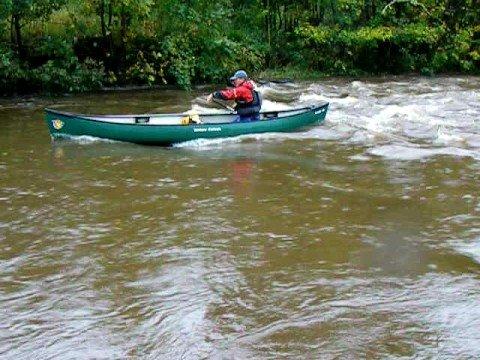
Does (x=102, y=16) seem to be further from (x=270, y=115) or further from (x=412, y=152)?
(x=412, y=152)

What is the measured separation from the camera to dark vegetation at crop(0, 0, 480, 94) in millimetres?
17172

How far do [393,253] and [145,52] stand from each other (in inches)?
529

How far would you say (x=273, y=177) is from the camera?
959 cm

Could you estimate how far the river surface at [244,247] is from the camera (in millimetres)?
5090

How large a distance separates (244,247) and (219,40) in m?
12.9

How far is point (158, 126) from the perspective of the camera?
37.0 feet

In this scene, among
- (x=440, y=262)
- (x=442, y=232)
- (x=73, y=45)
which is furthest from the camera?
(x=73, y=45)

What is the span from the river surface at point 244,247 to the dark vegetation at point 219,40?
217 inches

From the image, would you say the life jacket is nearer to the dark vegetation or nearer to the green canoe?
the green canoe

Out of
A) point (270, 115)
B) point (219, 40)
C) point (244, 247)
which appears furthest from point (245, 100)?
point (219, 40)

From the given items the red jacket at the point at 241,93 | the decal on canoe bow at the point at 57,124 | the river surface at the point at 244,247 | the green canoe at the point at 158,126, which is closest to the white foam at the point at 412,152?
the river surface at the point at 244,247

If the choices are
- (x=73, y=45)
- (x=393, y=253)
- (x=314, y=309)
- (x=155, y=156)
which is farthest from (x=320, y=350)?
(x=73, y=45)

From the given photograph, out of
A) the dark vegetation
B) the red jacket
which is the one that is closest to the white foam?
the red jacket

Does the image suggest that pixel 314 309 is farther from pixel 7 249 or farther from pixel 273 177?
pixel 273 177
